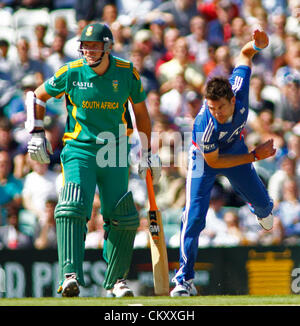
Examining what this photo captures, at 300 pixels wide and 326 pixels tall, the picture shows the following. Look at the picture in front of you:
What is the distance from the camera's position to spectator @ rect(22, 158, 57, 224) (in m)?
10.6

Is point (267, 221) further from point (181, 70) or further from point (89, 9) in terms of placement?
point (89, 9)

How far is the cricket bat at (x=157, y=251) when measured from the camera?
23.9 feet

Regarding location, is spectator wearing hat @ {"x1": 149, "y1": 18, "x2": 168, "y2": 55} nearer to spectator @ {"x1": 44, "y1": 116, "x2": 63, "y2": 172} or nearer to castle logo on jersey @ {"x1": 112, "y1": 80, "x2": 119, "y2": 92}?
spectator @ {"x1": 44, "y1": 116, "x2": 63, "y2": 172}

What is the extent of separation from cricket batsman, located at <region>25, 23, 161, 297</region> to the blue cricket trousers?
0.49 metres

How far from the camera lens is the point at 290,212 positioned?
10383 millimetres

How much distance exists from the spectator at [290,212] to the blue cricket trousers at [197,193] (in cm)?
304

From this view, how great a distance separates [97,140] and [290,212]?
427cm

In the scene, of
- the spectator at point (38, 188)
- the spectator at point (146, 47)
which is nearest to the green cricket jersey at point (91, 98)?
the spectator at point (38, 188)

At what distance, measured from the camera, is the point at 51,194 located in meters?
10.6

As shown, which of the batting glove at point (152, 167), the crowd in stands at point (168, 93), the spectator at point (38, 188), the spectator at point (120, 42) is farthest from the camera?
the spectator at point (120, 42)

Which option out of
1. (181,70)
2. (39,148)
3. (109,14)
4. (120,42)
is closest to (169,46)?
(181,70)

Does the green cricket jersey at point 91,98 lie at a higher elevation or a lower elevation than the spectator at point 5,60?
lower

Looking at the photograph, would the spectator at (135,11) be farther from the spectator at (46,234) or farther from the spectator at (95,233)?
the spectator at (46,234)
